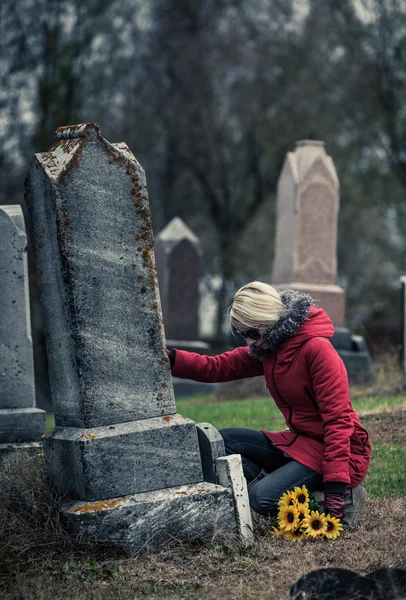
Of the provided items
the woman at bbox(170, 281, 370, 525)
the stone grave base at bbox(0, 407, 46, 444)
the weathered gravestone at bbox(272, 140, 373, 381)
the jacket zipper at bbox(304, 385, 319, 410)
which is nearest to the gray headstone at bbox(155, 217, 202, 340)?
the weathered gravestone at bbox(272, 140, 373, 381)

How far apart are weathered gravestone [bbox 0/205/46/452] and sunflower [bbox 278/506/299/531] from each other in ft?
9.45

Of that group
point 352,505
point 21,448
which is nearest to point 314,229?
point 21,448

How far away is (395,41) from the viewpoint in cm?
2325

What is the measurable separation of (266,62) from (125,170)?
73.0 ft

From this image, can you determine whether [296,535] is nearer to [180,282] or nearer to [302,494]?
[302,494]

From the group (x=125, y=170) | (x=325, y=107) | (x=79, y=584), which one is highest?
(x=325, y=107)

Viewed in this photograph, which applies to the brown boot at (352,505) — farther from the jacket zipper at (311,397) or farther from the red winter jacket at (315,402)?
the jacket zipper at (311,397)

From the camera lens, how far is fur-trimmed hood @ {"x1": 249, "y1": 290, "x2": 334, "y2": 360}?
4.88 meters

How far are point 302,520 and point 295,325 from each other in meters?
1.04

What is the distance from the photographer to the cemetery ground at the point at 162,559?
157 inches

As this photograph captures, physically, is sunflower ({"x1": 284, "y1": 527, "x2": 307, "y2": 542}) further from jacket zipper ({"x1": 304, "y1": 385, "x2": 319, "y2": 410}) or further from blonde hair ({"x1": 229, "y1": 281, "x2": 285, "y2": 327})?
blonde hair ({"x1": 229, "y1": 281, "x2": 285, "y2": 327})

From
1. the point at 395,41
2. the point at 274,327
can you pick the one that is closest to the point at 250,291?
the point at 274,327

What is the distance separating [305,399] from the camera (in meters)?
4.90

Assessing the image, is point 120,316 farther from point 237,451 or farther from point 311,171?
point 311,171
